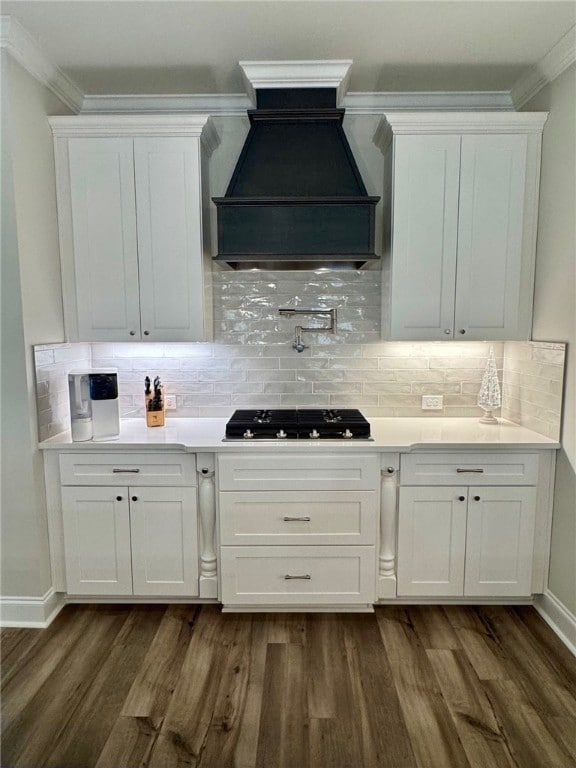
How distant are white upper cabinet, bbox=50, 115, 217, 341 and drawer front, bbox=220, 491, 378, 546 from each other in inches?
37.4

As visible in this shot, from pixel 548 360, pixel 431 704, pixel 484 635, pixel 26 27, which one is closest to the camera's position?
pixel 431 704

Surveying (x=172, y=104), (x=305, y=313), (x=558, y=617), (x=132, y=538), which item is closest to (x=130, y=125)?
(x=172, y=104)

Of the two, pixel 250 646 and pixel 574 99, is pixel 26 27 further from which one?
pixel 250 646

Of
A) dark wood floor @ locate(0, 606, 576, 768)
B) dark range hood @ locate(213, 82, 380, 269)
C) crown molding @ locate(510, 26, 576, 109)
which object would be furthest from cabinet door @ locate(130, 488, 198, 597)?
crown molding @ locate(510, 26, 576, 109)

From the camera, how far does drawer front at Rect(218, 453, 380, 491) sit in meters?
2.40

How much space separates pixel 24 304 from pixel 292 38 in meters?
1.77

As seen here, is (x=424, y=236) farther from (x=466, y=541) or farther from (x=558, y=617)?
(x=558, y=617)

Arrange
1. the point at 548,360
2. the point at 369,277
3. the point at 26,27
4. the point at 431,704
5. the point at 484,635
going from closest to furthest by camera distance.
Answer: the point at 431,704
the point at 26,27
the point at 484,635
the point at 548,360
the point at 369,277

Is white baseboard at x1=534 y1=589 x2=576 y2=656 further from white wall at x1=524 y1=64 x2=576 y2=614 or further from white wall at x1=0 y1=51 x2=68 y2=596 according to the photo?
white wall at x1=0 y1=51 x2=68 y2=596

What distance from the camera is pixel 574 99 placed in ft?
7.46

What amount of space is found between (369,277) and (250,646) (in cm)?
213

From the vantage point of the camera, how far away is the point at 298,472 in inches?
94.7

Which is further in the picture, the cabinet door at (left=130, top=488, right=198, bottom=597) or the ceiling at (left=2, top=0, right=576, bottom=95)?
the cabinet door at (left=130, top=488, right=198, bottom=597)

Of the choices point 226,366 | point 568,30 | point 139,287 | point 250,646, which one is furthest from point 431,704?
point 568,30
